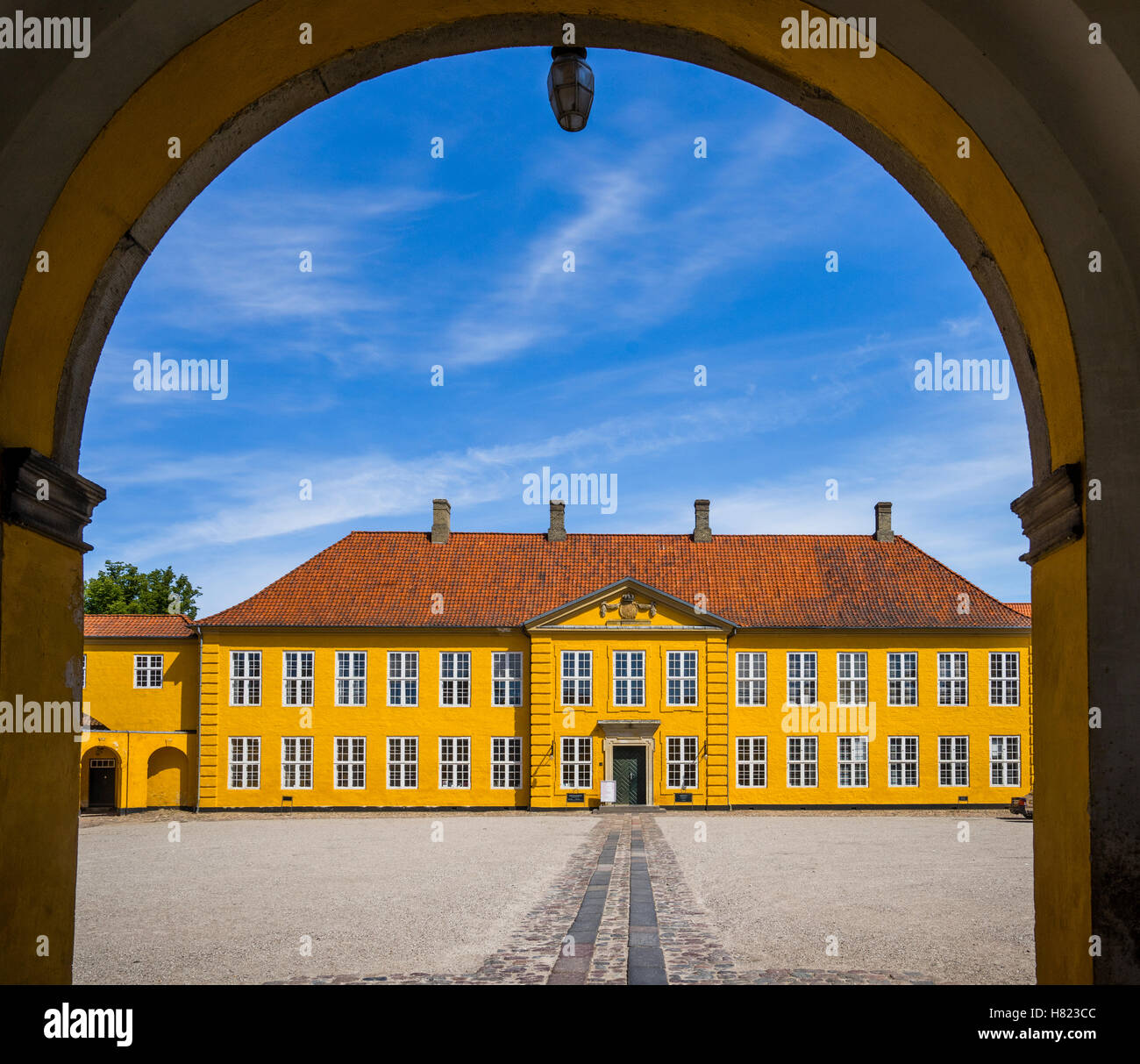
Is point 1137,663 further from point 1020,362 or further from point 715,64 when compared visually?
point 715,64

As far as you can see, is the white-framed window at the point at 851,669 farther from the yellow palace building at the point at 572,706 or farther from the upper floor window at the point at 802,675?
the upper floor window at the point at 802,675

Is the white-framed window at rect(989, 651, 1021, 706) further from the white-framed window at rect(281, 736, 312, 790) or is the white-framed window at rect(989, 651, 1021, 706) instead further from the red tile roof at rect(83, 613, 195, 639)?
the red tile roof at rect(83, 613, 195, 639)

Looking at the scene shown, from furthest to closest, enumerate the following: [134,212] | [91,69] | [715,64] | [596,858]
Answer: [596,858] → [715,64] → [134,212] → [91,69]

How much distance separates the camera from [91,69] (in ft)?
14.5

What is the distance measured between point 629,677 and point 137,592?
30.7 meters

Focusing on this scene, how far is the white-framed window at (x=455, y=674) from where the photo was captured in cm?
3912

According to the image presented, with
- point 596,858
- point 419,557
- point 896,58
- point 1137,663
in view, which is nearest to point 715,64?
point 896,58

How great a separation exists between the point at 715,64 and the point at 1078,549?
8.98 ft

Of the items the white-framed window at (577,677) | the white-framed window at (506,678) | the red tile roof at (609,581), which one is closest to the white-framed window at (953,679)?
the red tile roof at (609,581)

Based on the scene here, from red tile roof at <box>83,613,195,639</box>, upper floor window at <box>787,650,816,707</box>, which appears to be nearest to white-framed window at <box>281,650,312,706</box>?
red tile roof at <box>83,613,195,639</box>

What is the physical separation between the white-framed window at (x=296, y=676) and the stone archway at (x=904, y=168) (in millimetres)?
34667

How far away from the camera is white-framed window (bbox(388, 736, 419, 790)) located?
38.8m

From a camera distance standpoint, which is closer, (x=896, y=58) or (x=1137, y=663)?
(x=1137, y=663)
